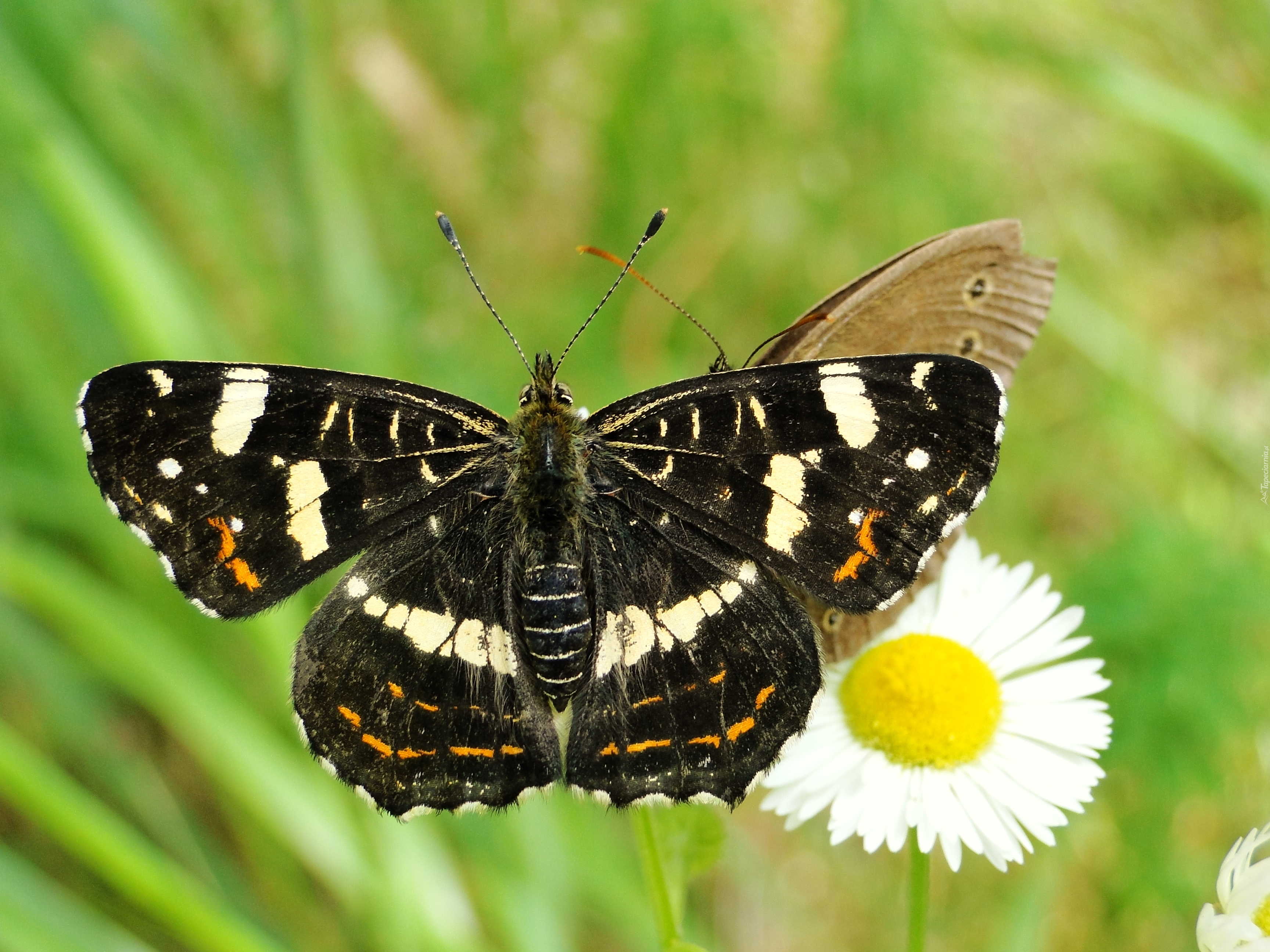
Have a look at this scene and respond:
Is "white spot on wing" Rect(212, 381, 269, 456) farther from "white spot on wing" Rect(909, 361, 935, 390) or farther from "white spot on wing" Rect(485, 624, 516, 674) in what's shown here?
"white spot on wing" Rect(909, 361, 935, 390)

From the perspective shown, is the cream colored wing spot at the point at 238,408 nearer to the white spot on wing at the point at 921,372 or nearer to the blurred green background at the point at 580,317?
the white spot on wing at the point at 921,372

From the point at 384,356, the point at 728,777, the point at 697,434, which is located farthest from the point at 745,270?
the point at 728,777

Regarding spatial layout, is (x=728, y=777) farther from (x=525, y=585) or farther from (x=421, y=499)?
(x=421, y=499)

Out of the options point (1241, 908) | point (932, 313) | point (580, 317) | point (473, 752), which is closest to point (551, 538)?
point (473, 752)

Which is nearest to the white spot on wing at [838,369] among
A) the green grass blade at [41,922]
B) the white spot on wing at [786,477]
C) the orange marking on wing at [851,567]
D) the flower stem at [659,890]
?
the white spot on wing at [786,477]

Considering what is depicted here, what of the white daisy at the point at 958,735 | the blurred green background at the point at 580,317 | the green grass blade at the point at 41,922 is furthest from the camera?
the blurred green background at the point at 580,317

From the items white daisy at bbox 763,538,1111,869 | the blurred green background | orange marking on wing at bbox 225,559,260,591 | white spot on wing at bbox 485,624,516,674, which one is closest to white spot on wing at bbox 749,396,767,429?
white daisy at bbox 763,538,1111,869

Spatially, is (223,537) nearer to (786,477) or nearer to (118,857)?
(786,477)
